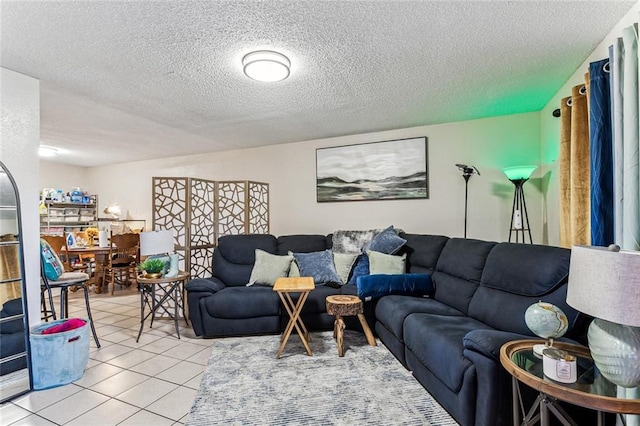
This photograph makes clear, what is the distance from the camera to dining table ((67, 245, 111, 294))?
16.7ft

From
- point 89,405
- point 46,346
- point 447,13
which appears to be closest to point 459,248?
point 447,13

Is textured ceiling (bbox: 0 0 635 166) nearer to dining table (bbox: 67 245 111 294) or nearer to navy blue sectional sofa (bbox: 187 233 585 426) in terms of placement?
navy blue sectional sofa (bbox: 187 233 585 426)

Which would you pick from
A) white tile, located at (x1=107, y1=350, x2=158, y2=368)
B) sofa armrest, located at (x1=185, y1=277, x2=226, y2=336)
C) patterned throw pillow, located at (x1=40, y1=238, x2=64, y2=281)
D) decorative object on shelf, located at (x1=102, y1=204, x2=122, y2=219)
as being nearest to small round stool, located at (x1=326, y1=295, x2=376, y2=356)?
sofa armrest, located at (x1=185, y1=277, x2=226, y2=336)

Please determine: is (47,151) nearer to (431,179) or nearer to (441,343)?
(431,179)

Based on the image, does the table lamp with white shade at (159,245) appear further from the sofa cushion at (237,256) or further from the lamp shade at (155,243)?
the sofa cushion at (237,256)

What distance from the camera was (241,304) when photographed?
3191mm

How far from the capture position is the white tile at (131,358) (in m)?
2.68

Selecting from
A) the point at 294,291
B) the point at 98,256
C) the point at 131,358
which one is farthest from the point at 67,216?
the point at 294,291

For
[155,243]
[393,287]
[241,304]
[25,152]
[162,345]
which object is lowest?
[162,345]

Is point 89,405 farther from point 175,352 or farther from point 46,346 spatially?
point 175,352

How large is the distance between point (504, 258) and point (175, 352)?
9.45 feet

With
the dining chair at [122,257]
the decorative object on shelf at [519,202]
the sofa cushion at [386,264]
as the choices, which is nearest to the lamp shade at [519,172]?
the decorative object on shelf at [519,202]

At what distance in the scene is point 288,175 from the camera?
16.2 feet

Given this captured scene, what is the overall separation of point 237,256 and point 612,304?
340 cm
